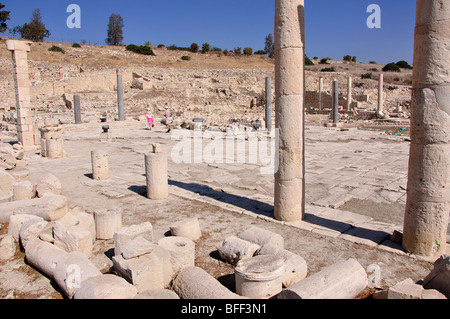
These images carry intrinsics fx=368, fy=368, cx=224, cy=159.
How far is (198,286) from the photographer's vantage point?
377 cm

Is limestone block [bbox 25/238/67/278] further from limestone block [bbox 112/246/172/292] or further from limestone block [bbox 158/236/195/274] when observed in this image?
limestone block [bbox 158/236/195/274]

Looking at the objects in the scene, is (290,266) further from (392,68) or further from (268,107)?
(392,68)

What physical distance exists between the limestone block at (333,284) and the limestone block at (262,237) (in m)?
1.09

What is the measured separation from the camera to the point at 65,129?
61.4ft

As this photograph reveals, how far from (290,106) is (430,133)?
6.63 feet

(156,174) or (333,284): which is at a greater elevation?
(156,174)

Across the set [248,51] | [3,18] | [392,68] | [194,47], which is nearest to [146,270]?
[3,18]

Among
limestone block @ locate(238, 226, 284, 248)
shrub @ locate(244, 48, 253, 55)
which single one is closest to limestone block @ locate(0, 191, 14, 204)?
limestone block @ locate(238, 226, 284, 248)

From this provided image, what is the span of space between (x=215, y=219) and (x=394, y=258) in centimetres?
283

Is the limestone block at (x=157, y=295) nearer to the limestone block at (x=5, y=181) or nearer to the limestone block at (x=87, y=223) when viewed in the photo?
the limestone block at (x=87, y=223)

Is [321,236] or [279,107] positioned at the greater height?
[279,107]
